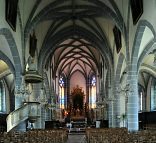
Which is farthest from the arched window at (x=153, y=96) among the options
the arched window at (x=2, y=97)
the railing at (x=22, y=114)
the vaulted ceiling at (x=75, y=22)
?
the railing at (x=22, y=114)

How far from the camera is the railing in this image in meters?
21.0

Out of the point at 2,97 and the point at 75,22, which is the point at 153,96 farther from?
the point at 2,97

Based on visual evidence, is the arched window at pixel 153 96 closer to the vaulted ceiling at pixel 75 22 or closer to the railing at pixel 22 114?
the vaulted ceiling at pixel 75 22

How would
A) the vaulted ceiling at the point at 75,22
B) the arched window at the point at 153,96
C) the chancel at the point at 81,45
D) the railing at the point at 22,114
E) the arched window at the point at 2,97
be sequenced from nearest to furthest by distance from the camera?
1. the chancel at the point at 81,45
2. the railing at the point at 22,114
3. the vaulted ceiling at the point at 75,22
4. the arched window at the point at 153,96
5. the arched window at the point at 2,97

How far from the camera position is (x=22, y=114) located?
21.6m

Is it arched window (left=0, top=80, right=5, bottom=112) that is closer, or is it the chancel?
the chancel

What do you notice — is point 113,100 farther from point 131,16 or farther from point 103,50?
A: point 131,16

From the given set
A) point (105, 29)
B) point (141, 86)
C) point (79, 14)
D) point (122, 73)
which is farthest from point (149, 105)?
point (79, 14)

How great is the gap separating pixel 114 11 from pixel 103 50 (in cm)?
902

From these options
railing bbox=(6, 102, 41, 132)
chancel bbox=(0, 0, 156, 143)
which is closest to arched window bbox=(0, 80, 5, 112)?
chancel bbox=(0, 0, 156, 143)

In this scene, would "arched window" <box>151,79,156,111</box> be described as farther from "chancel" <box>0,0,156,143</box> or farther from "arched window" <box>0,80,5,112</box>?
"arched window" <box>0,80,5,112</box>

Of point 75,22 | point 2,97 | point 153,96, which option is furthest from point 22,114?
point 153,96

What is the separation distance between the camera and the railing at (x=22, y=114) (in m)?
21.0

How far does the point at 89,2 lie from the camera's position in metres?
24.8
